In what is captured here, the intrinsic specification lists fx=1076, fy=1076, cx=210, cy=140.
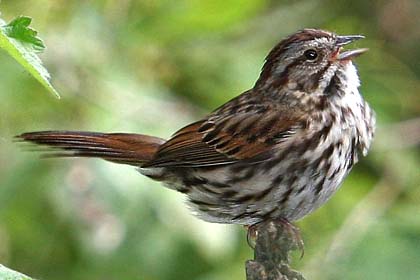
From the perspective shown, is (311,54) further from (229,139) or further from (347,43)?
(229,139)

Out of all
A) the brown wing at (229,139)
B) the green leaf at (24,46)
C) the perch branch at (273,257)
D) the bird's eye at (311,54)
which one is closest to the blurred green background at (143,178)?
the brown wing at (229,139)

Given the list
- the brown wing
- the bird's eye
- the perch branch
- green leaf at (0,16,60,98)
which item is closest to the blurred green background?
the brown wing

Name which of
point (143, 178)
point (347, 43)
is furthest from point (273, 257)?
point (143, 178)

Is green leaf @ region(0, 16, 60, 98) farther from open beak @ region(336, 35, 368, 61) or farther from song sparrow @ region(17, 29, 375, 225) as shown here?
open beak @ region(336, 35, 368, 61)

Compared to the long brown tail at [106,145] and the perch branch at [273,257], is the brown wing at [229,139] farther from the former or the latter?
the perch branch at [273,257]

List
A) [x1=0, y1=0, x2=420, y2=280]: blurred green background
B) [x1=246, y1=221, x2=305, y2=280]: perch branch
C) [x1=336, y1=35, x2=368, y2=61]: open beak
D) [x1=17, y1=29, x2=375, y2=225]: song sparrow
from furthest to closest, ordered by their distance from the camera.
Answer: [x1=0, y1=0, x2=420, y2=280]: blurred green background, [x1=336, y1=35, x2=368, y2=61]: open beak, [x1=17, y1=29, x2=375, y2=225]: song sparrow, [x1=246, y1=221, x2=305, y2=280]: perch branch

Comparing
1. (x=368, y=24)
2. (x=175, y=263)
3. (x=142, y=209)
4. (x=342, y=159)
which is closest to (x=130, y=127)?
(x=142, y=209)

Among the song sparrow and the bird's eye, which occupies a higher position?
the bird's eye
